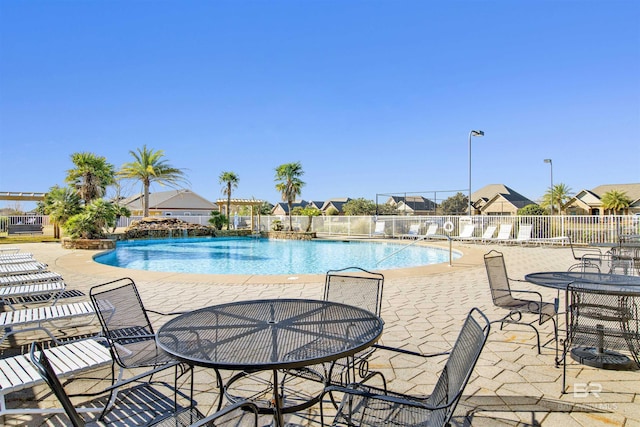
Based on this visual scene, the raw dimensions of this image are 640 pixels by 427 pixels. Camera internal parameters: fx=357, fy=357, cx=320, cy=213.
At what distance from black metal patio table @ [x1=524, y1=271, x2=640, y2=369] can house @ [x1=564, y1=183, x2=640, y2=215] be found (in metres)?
41.3

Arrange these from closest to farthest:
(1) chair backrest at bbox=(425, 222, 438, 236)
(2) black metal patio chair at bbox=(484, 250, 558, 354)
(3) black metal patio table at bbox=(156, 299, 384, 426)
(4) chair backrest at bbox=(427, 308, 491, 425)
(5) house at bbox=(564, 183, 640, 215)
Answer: (4) chair backrest at bbox=(427, 308, 491, 425) < (3) black metal patio table at bbox=(156, 299, 384, 426) < (2) black metal patio chair at bbox=(484, 250, 558, 354) < (1) chair backrest at bbox=(425, 222, 438, 236) < (5) house at bbox=(564, 183, 640, 215)

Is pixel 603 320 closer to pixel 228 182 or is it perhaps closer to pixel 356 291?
pixel 356 291

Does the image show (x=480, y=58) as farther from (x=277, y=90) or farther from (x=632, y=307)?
(x=632, y=307)

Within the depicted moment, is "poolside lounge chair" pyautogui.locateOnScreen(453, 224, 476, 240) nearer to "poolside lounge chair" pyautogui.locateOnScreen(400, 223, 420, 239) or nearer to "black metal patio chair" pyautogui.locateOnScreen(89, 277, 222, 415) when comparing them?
"poolside lounge chair" pyautogui.locateOnScreen(400, 223, 420, 239)

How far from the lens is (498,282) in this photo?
3.65 metres

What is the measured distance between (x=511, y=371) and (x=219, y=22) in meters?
14.4

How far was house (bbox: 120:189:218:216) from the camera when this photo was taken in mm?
33531

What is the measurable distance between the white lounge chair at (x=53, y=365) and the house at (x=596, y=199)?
44.9 meters

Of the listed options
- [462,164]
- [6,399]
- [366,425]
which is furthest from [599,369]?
[462,164]

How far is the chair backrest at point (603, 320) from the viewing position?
2.54 m

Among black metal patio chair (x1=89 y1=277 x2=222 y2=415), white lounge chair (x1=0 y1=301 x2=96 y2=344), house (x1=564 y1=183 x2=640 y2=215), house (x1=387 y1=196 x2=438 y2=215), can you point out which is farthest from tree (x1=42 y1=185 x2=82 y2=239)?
house (x1=564 y1=183 x2=640 y2=215)

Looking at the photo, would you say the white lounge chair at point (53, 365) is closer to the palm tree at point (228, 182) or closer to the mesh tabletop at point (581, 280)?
the mesh tabletop at point (581, 280)

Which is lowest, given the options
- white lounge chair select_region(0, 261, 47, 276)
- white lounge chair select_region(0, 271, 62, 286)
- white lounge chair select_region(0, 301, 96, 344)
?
white lounge chair select_region(0, 301, 96, 344)

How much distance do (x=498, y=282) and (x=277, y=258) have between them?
426 inches
